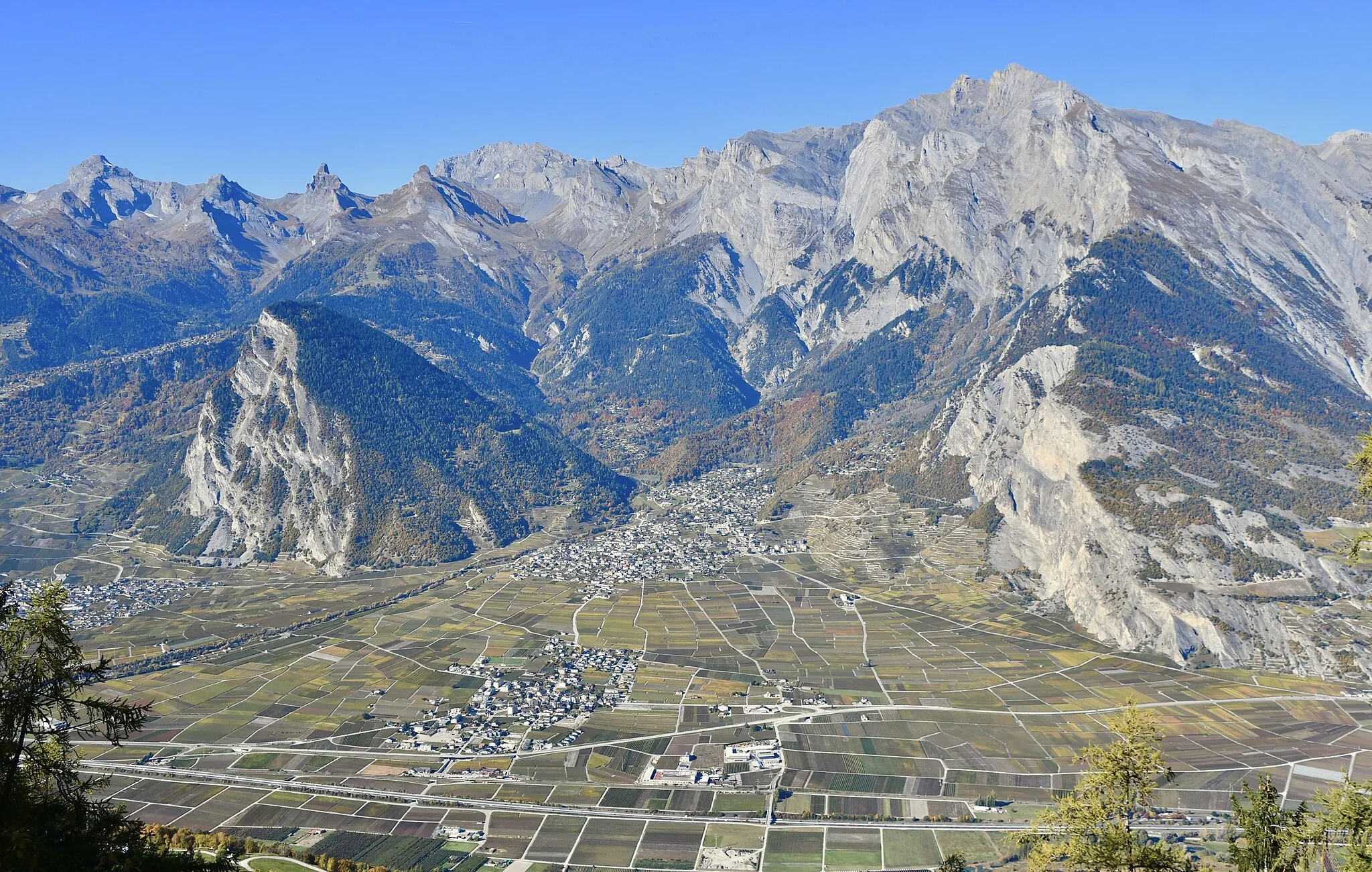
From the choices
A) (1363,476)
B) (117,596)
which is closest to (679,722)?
(1363,476)

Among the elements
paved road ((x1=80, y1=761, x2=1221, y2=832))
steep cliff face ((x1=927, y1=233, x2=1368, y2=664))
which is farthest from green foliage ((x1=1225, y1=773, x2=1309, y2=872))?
steep cliff face ((x1=927, y1=233, x2=1368, y2=664))

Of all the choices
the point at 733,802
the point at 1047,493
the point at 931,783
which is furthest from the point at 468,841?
the point at 1047,493

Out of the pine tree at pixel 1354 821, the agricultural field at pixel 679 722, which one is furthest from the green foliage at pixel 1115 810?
the agricultural field at pixel 679 722

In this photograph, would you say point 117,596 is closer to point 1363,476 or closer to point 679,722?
point 679,722

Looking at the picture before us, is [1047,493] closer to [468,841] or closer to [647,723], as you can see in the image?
[647,723]

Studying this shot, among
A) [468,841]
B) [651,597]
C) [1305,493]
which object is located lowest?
[468,841]

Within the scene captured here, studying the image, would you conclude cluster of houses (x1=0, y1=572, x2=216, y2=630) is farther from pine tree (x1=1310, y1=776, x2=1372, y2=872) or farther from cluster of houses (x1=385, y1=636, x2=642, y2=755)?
pine tree (x1=1310, y1=776, x2=1372, y2=872)
